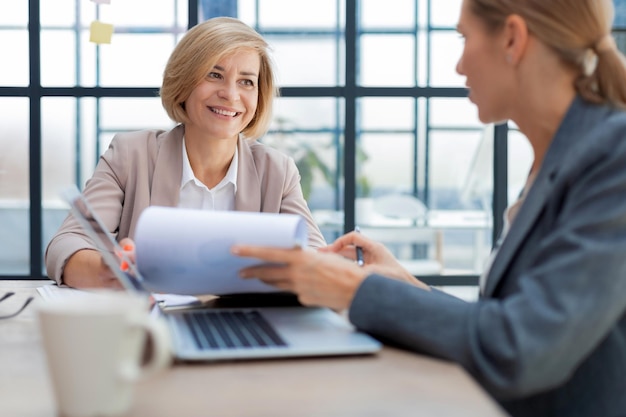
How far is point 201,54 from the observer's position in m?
2.13

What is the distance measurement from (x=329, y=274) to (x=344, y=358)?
0.14 m

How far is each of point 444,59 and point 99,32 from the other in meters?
1.82

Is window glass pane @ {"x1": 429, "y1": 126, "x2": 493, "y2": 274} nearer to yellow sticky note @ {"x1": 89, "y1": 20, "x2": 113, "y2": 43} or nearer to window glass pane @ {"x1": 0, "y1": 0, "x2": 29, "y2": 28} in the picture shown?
yellow sticky note @ {"x1": 89, "y1": 20, "x2": 113, "y2": 43}

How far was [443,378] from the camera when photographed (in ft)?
2.81

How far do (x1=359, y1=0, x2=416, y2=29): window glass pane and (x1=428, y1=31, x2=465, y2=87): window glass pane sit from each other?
165 mm

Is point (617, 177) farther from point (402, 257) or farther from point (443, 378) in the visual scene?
point (402, 257)

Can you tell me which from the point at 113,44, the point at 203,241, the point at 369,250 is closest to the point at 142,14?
the point at 113,44

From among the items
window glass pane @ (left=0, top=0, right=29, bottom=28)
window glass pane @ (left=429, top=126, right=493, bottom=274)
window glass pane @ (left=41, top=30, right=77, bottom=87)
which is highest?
window glass pane @ (left=0, top=0, right=29, bottom=28)

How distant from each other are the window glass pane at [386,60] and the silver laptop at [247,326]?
2.92 m

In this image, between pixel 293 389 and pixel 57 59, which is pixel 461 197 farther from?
pixel 293 389

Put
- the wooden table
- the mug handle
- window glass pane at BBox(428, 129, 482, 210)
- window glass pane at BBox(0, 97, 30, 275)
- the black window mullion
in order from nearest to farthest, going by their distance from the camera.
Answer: the mug handle < the wooden table < the black window mullion < window glass pane at BBox(0, 97, 30, 275) < window glass pane at BBox(428, 129, 482, 210)

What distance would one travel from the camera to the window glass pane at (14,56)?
3928 millimetres

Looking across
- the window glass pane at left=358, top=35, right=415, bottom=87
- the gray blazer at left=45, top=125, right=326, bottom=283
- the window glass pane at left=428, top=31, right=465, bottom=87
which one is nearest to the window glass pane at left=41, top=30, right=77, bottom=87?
the window glass pane at left=358, top=35, right=415, bottom=87

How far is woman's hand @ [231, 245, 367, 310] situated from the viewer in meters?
1.02
